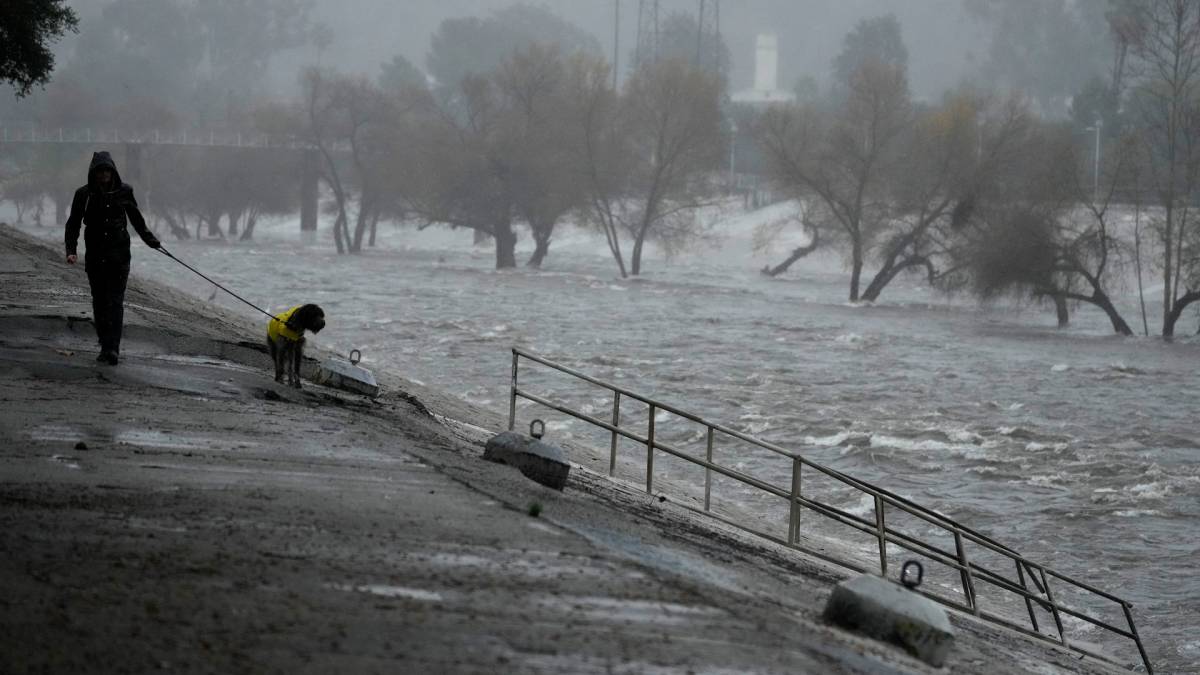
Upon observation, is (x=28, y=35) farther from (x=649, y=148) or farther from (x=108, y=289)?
(x=649, y=148)

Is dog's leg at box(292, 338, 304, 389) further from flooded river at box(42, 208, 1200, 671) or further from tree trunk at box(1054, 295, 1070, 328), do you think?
tree trunk at box(1054, 295, 1070, 328)

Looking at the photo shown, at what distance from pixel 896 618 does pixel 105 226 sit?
7818mm

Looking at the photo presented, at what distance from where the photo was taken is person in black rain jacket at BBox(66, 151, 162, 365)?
1264 cm

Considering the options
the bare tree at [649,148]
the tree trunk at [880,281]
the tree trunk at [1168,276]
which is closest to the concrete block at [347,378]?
the tree trunk at [1168,276]

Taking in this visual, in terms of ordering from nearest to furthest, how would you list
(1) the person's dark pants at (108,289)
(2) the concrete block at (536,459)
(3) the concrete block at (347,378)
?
(2) the concrete block at (536,459)
(1) the person's dark pants at (108,289)
(3) the concrete block at (347,378)

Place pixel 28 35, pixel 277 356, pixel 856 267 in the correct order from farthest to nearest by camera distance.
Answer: pixel 856 267 → pixel 28 35 → pixel 277 356

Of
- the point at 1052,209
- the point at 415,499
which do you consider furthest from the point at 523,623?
the point at 1052,209

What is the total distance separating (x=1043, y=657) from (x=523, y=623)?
6.26 metres

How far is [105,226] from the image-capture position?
41.8 ft

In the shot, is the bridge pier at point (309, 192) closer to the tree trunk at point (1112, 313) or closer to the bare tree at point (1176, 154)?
the bare tree at point (1176, 154)

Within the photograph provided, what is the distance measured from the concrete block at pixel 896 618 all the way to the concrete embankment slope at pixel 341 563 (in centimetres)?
16

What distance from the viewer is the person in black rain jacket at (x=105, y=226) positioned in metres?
12.6

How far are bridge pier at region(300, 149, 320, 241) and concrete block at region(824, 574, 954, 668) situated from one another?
9517cm

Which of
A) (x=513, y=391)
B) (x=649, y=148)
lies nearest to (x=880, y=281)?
(x=649, y=148)
